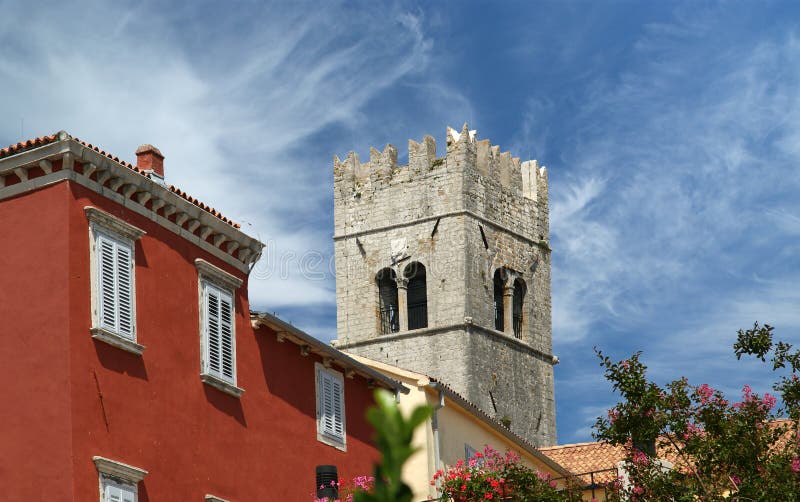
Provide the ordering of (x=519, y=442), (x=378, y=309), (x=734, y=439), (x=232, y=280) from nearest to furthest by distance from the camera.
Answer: (x=734, y=439)
(x=232, y=280)
(x=519, y=442)
(x=378, y=309)

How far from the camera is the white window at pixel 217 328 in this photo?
68.9 feet

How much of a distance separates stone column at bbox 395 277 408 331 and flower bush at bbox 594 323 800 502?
129 ft

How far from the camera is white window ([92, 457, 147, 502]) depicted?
17547 mm

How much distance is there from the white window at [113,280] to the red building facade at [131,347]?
21 millimetres

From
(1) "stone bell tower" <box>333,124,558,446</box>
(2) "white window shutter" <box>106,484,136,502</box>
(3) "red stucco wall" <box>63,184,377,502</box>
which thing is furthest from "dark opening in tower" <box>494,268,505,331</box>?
(2) "white window shutter" <box>106,484,136,502</box>

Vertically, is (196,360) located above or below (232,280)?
below

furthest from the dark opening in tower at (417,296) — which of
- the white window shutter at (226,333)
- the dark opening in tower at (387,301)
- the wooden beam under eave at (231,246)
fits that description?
the white window shutter at (226,333)

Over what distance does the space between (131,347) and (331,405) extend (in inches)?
248

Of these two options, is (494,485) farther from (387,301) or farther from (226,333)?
(387,301)

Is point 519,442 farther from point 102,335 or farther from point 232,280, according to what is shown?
point 102,335

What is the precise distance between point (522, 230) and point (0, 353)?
43.7 meters

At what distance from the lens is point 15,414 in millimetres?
17562

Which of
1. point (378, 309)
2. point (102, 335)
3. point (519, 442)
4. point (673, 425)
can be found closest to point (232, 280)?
point (102, 335)

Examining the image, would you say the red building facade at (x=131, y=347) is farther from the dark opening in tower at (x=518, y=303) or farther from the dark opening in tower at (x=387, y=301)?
the dark opening in tower at (x=518, y=303)
